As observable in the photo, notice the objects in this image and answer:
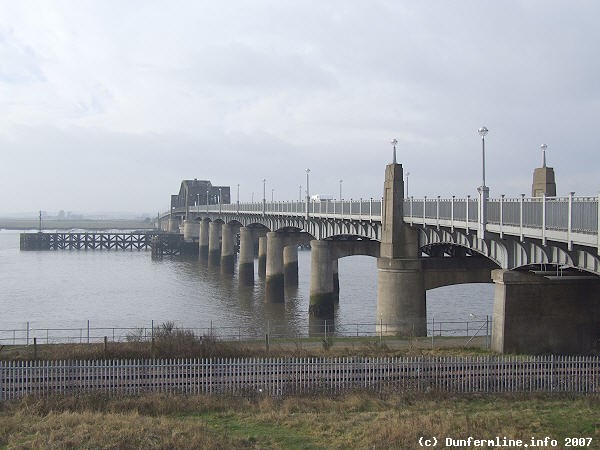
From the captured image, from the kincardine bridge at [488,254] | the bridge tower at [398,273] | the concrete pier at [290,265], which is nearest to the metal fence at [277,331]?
the bridge tower at [398,273]

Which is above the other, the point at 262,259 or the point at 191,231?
the point at 191,231

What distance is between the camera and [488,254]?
3123 centimetres

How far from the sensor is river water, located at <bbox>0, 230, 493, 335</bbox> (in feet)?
164

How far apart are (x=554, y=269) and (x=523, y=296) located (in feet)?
7.29

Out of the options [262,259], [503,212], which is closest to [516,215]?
[503,212]

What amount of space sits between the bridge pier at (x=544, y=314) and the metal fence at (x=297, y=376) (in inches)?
237

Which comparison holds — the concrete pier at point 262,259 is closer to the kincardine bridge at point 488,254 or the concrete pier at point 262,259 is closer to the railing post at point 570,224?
the kincardine bridge at point 488,254

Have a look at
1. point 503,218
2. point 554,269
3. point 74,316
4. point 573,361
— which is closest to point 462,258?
point 554,269

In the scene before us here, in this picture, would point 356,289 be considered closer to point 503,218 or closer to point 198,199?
point 503,218

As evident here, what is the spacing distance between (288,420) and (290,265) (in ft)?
181

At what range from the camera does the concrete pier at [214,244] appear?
107481 millimetres

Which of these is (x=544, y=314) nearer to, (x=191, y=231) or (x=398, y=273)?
(x=398, y=273)

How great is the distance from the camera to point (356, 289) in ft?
233

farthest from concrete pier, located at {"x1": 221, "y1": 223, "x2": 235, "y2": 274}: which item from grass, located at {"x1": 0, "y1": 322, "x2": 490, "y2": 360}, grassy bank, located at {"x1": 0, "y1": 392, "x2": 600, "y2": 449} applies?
grassy bank, located at {"x1": 0, "y1": 392, "x2": 600, "y2": 449}
